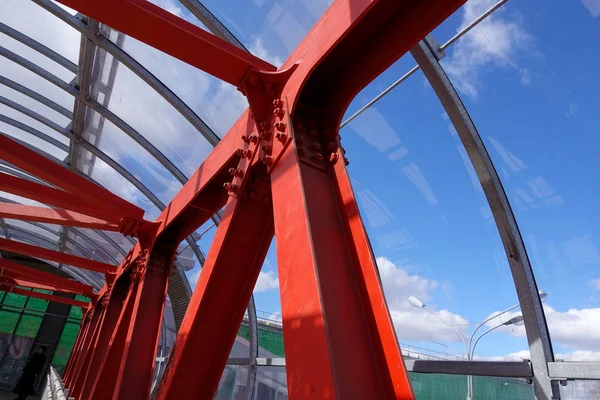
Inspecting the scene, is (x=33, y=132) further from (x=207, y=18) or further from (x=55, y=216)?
(x=207, y=18)

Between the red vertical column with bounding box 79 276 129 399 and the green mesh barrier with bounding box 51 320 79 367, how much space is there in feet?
51.9

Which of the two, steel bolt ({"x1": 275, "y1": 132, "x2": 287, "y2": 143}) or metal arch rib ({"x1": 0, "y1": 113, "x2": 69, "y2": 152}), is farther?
metal arch rib ({"x1": 0, "y1": 113, "x2": 69, "y2": 152})

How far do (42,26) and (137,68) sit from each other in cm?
192

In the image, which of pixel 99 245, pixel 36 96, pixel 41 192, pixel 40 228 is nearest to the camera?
pixel 41 192

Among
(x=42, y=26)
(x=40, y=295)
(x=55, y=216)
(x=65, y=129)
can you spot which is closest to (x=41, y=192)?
(x=55, y=216)

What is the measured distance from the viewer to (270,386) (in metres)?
7.59

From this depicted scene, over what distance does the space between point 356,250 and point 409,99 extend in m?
2.55

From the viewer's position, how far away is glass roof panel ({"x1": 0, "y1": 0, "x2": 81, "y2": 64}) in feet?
20.3

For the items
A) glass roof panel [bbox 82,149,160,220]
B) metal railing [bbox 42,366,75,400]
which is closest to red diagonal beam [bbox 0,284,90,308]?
glass roof panel [bbox 82,149,160,220]

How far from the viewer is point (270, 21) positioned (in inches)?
188

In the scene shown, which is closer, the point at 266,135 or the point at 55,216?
the point at 266,135

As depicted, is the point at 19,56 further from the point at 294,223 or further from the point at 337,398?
the point at 337,398

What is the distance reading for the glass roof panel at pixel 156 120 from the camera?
6773 millimetres

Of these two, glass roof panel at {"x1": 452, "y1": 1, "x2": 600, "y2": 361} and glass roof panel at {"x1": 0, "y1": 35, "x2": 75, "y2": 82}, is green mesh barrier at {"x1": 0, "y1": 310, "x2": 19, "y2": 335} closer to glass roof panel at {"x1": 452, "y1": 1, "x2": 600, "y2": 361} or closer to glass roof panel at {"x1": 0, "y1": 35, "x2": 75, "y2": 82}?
glass roof panel at {"x1": 0, "y1": 35, "x2": 75, "y2": 82}
